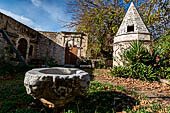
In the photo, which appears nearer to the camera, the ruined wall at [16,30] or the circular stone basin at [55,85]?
the circular stone basin at [55,85]

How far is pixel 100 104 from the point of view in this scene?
2244 millimetres

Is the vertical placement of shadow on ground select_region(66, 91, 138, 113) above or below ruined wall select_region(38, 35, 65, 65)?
below

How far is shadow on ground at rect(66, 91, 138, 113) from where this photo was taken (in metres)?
Result: 2.00

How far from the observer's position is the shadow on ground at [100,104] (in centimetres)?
200

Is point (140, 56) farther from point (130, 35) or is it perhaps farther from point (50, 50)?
point (50, 50)

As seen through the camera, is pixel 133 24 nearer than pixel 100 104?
No

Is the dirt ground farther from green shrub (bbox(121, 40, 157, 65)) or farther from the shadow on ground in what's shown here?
green shrub (bbox(121, 40, 157, 65))

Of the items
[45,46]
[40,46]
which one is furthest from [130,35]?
[40,46]

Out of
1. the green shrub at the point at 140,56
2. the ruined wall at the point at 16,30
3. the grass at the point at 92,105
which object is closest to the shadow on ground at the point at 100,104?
the grass at the point at 92,105

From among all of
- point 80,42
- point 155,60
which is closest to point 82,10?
point 80,42

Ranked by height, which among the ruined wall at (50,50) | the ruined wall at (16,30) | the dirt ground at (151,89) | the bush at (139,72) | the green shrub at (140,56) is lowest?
the dirt ground at (151,89)

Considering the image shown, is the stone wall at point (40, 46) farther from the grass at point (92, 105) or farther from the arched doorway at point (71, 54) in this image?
the grass at point (92, 105)

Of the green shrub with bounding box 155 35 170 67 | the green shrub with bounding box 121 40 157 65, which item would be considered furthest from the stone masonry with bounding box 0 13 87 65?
the green shrub with bounding box 155 35 170 67

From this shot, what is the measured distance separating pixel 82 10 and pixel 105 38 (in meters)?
4.31
